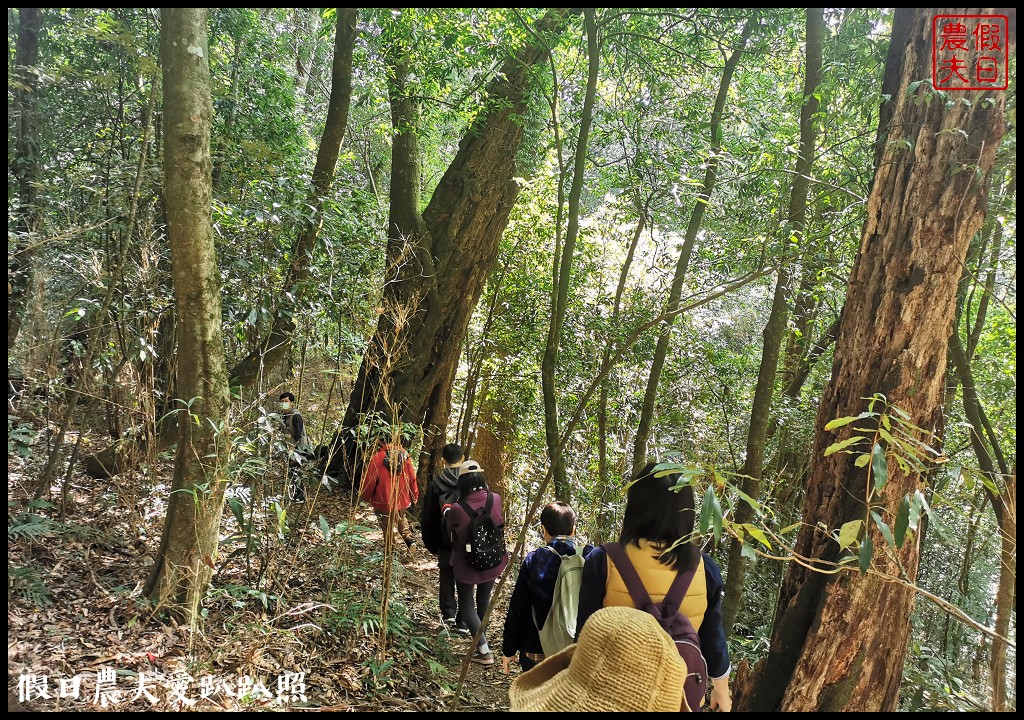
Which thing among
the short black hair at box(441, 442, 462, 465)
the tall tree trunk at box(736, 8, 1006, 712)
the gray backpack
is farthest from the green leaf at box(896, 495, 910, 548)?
the short black hair at box(441, 442, 462, 465)

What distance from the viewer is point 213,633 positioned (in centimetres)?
357

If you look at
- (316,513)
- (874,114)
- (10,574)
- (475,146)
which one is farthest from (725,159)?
(10,574)

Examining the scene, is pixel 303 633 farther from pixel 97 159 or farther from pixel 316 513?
pixel 97 159

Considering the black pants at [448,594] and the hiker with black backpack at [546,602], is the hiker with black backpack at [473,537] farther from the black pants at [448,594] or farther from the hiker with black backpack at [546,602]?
the hiker with black backpack at [546,602]

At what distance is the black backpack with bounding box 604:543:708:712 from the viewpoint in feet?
7.50

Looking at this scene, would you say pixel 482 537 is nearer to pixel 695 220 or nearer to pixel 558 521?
pixel 558 521

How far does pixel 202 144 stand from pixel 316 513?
13.1ft

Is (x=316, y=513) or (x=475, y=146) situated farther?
(x=475, y=146)

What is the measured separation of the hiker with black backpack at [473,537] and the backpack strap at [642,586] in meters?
2.04

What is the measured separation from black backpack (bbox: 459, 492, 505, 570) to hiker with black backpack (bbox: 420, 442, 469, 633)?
0.18m

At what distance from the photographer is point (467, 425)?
9.78 meters

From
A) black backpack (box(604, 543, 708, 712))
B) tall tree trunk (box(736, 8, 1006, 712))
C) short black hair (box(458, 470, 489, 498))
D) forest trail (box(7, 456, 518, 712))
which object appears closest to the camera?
black backpack (box(604, 543, 708, 712))

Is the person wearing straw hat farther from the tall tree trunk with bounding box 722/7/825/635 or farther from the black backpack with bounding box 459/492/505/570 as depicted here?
the tall tree trunk with bounding box 722/7/825/635

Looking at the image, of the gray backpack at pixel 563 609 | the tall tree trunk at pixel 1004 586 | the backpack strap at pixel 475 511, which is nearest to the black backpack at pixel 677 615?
the gray backpack at pixel 563 609
